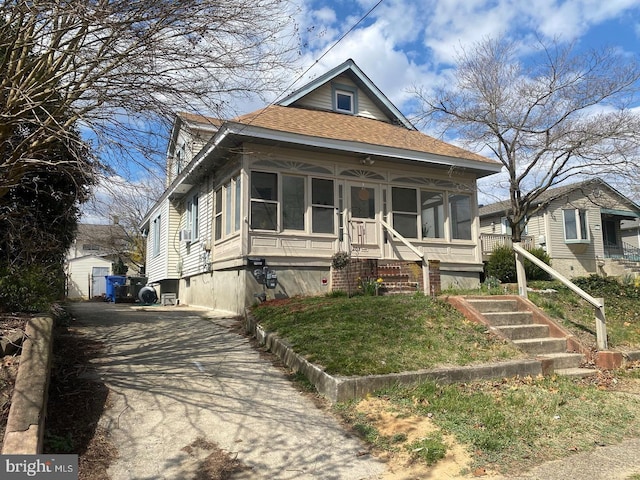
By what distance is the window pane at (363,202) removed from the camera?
42.8 ft

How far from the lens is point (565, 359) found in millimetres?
6930

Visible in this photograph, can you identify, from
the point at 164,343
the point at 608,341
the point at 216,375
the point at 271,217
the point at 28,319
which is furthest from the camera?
the point at 271,217

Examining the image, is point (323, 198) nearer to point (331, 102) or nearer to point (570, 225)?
point (331, 102)

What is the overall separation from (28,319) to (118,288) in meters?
17.7

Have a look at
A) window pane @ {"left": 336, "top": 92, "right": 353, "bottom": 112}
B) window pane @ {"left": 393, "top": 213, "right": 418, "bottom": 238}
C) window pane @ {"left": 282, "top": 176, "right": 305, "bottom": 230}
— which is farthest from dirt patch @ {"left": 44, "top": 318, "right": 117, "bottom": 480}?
window pane @ {"left": 336, "top": 92, "right": 353, "bottom": 112}

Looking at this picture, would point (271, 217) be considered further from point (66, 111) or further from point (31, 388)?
point (31, 388)

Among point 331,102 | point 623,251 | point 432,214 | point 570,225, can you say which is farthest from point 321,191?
point 623,251

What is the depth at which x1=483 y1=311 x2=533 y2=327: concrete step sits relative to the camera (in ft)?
25.6

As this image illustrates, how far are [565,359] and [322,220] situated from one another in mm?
6927

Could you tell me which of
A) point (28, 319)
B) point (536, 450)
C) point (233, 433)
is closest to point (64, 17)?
point (28, 319)

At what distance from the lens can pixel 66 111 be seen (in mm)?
6023

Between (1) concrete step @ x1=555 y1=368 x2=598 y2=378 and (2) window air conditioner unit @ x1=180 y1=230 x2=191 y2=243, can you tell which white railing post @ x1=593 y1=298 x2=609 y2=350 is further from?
(2) window air conditioner unit @ x1=180 y1=230 x2=191 y2=243

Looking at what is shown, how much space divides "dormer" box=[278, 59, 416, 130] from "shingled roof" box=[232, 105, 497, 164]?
297 millimetres

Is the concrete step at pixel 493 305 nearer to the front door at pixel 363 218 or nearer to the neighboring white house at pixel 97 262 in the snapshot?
the front door at pixel 363 218
